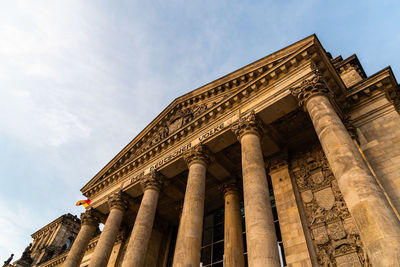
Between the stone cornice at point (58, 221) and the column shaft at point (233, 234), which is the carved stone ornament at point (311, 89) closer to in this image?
the column shaft at point (233, 234)

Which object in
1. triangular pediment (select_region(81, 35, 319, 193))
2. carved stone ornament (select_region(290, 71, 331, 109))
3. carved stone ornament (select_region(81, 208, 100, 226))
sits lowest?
carved stone ornament (select_region(81, 208, 100, 226))

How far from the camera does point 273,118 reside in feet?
36.9

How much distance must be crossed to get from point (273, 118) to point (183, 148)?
4.97m

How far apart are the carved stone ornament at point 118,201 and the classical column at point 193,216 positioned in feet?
18.6

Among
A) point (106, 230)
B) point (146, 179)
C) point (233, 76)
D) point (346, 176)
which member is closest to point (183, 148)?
point (146, 179)

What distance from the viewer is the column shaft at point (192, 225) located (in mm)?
8992

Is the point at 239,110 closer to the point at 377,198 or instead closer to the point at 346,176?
the point at 346,176

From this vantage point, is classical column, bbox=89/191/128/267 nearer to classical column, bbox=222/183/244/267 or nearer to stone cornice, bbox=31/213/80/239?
classical column, bbox=222/183/244/267

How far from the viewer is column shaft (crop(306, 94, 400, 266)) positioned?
5.08 metres

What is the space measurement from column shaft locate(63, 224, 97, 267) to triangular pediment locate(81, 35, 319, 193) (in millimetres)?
3010

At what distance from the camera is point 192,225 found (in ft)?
32.2

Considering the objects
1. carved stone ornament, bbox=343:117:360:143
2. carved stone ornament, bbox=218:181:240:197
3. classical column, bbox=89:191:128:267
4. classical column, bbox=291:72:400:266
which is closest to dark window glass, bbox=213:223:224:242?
carved stone ornament, bbox=218:181:240:197

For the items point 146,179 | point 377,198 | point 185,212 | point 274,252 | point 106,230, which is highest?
point 146,179

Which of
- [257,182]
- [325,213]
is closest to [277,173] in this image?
[325,213]
